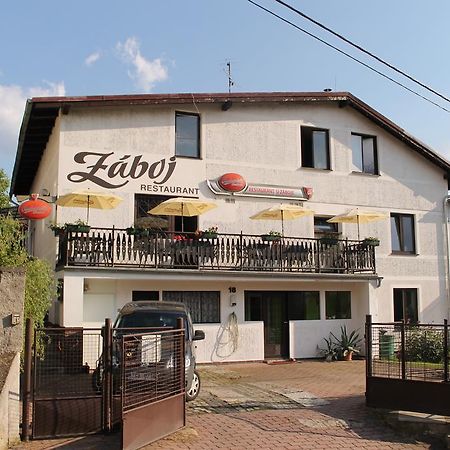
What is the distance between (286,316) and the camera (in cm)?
1888

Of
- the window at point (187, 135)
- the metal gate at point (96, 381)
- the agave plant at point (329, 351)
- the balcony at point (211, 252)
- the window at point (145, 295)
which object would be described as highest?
the window at point (187, 135)

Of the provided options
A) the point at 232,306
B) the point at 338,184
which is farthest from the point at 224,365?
the point at 338,184

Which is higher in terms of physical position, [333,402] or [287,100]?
[287,100]

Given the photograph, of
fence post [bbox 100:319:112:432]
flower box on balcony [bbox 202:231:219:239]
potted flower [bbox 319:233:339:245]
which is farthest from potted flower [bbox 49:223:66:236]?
potted flower [bbox 319:233:339:245]

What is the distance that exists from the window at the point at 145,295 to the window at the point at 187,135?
4483 millimetres

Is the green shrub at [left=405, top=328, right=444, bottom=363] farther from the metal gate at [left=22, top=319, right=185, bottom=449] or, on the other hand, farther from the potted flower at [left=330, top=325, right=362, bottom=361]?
the potted flower at [left=330, top=325, right=362, bottom=361]

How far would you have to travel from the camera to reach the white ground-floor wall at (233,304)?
51.2ft

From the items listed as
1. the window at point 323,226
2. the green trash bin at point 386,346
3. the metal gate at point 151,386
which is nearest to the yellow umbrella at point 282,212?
the window at point 323,226

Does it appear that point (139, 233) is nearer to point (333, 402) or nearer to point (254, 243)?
point (254, 243)

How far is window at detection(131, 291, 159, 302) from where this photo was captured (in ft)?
55.4

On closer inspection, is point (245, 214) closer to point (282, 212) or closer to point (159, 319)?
point (282, 212)

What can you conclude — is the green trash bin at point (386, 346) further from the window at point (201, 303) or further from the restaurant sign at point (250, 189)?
the restaurant sign at point (250, 189)

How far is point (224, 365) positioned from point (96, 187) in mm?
6396

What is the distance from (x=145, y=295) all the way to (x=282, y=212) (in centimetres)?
490
